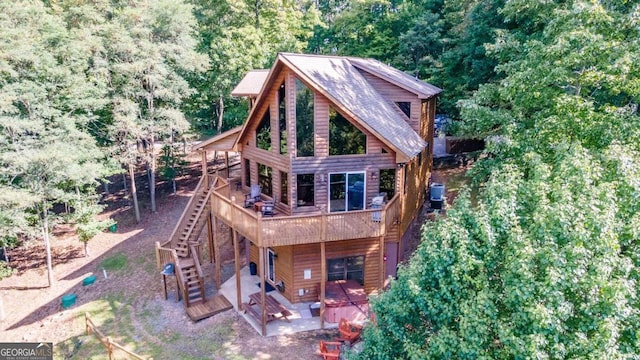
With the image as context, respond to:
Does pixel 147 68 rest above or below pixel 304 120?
above

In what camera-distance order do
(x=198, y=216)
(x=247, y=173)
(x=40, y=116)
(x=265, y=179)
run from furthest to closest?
(x=40, y=116) → (x=247, y=173) → (x=198, y=216) → (x=265, y=179)

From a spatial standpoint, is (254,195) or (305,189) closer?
(305,189)

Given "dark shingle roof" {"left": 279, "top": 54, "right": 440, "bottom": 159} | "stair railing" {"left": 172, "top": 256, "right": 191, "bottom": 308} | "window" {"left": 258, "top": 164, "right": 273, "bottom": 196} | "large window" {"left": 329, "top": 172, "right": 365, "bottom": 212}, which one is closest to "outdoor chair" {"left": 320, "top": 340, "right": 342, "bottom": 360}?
"large window" {"left": 329, "top": 172, "right": 365, "bottom": 212}

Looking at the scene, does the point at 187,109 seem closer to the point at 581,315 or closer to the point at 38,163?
the point at 38,163

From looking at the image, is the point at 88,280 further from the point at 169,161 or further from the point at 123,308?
the point at 169,161

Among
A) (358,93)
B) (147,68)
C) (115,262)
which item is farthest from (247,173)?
(147,68)

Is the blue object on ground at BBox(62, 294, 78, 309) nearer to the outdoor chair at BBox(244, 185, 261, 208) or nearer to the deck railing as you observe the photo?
the outdoor chair at BBox(244, 185, 261, 208)
